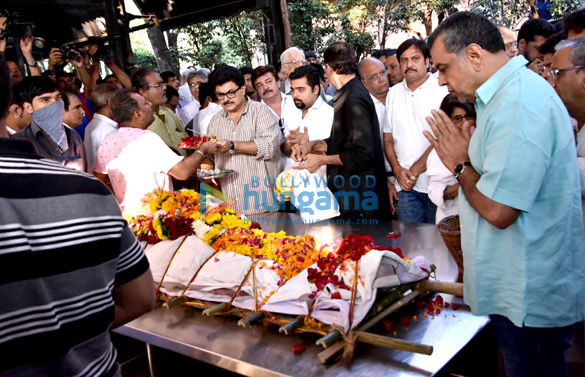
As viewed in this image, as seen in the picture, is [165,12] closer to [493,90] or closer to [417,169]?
[417,169]

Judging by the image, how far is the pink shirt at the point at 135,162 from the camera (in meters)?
3.22

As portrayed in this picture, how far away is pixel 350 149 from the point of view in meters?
3.44

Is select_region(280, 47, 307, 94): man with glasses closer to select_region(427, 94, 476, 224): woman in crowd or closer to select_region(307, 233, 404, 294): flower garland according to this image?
select_region(427, 94, 476, 224): woman in crowd

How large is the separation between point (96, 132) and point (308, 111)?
1.77m

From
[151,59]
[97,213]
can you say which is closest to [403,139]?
[97,213]

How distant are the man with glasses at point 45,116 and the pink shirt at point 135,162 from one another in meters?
0.49

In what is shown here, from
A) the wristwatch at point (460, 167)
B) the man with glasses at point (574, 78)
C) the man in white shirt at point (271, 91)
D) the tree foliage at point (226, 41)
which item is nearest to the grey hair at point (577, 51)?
the man with glasses at point (574, 78)

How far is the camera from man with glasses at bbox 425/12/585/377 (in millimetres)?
1415

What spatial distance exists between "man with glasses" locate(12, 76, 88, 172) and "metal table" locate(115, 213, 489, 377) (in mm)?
1764

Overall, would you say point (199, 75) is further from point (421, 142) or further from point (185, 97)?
point (421, 142)

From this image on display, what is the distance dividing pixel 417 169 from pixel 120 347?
237 centimetres

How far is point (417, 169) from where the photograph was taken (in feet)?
11.5

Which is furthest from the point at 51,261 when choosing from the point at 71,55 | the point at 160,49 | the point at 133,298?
the point at 160,49

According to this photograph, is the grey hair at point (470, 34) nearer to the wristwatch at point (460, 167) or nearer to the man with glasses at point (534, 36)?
the wristwatch at point (460, 167)
